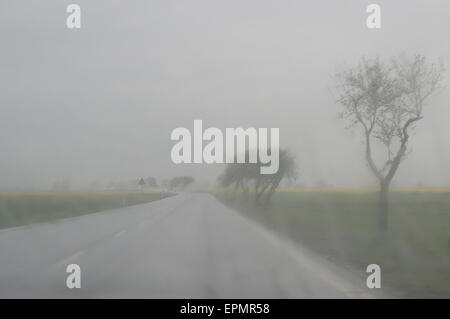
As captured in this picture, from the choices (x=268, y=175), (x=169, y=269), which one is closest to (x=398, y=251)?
(x=169, y=269)

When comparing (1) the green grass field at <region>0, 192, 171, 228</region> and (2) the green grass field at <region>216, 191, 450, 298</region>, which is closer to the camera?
(2) the green grass field at <region>216, 191, 450, 298</region>

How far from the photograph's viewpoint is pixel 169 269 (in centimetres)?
1164

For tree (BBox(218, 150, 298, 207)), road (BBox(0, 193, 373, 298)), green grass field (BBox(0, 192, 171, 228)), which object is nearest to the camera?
road (BBox(0, 193, 373, 298))

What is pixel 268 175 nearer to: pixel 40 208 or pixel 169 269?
pixel 40 208

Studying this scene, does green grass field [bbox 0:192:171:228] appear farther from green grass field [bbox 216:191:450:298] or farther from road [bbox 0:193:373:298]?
green grass field [bbox 216:191:450:298]

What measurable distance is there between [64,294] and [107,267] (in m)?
3.05

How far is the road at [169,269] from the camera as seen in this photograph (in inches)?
357

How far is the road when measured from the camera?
9.07m

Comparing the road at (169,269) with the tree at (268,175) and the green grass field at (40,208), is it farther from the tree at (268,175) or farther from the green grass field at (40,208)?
the tree at (268,175)

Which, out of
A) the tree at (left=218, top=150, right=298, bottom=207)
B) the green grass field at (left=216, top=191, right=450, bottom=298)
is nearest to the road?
the green grass field at (left=216, top=191, right=450, bottom=298)

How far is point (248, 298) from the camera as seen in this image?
8516 millimetres

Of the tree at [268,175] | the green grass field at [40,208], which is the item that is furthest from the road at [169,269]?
the tree at [268,175]
